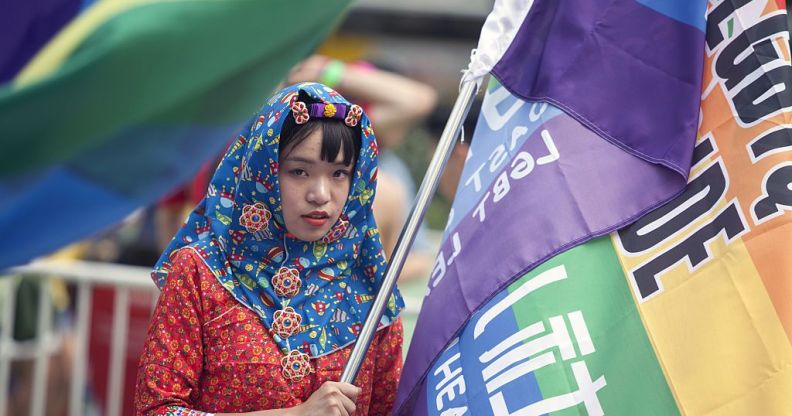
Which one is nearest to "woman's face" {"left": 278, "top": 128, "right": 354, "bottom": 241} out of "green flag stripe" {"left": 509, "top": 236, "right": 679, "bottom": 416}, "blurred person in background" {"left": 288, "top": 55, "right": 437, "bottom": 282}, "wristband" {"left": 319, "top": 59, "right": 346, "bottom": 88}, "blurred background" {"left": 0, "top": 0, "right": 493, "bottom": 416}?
"green flag stripe" {"left": 509, "top": 236, "right": 679, "bottom": 416}

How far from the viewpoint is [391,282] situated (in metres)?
3.03

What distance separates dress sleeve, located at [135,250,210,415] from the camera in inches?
111

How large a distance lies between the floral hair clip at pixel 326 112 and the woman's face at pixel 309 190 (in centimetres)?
4

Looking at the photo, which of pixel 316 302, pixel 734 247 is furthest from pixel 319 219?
pixel 734 247

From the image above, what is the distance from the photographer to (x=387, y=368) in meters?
3.18

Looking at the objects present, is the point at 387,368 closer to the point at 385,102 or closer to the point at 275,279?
the point at 275,279

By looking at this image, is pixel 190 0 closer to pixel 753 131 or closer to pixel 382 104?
pixel 753 131

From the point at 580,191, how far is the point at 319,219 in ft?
2.25

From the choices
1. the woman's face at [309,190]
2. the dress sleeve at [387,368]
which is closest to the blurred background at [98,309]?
the dress sleeve at [387,368]

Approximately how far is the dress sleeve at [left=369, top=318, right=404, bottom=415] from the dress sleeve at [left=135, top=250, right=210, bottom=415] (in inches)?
19.2

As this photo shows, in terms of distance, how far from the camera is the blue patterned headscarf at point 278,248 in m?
2.95

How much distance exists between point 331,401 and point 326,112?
0.67 meters

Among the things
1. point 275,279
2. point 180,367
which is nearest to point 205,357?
point 180,367

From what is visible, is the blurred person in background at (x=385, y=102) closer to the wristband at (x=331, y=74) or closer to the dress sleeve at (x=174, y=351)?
the wristband at (x=331, y=74)
